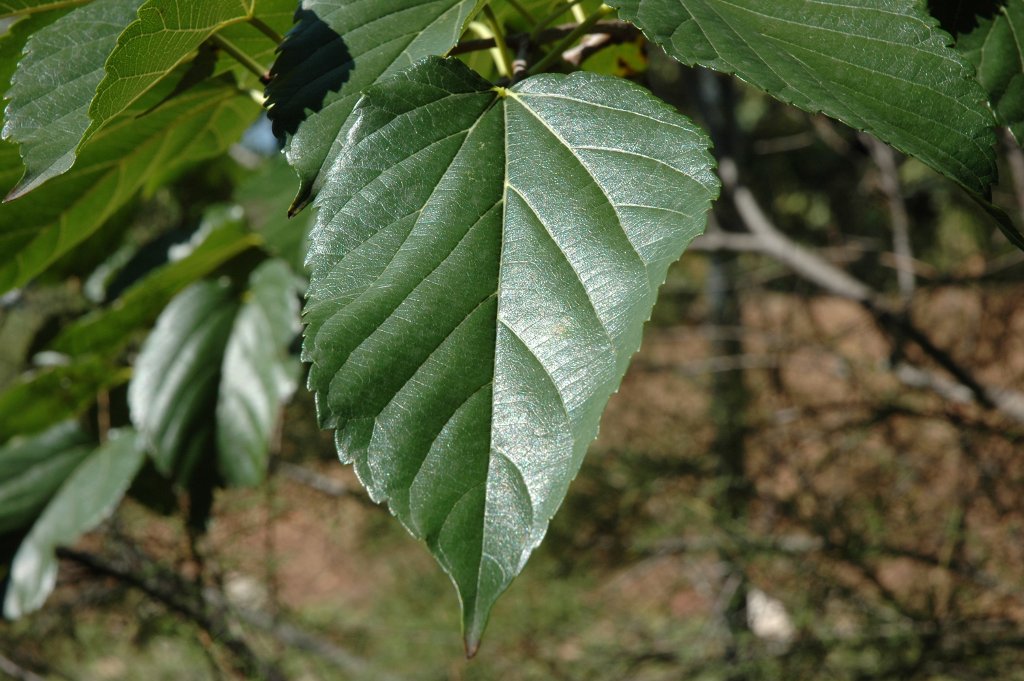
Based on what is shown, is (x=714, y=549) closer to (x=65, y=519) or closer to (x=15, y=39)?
(x=65, y=519)

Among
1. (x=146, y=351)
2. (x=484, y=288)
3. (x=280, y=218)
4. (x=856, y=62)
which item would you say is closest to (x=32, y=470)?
(x=146, y=351)

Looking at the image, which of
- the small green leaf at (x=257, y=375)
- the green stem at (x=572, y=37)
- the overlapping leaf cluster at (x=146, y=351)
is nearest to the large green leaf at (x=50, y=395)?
the overlapping leaf cluster at (x=146, y=351)

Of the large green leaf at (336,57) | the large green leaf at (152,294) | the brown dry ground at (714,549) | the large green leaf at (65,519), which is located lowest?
the brown dry ground at (714,549)

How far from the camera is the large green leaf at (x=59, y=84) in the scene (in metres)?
0.46

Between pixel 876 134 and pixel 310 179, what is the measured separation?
0.26 meters

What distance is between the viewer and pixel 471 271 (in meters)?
0.45

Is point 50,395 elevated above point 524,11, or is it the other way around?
point 524,11

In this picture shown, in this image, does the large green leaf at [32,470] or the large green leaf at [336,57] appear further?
the large green leaf at [32,470]

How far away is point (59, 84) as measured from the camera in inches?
19.6

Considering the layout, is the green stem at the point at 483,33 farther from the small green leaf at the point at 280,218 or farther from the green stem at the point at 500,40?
the small green leaf at the point at 280,218

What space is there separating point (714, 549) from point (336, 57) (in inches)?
59.4

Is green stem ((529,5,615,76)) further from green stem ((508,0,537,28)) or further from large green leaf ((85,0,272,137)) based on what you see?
large green leaf ((85,0,272,137))

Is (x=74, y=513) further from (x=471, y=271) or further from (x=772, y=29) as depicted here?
(x=772, y=29)

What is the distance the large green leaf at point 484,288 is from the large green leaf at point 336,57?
2cm
